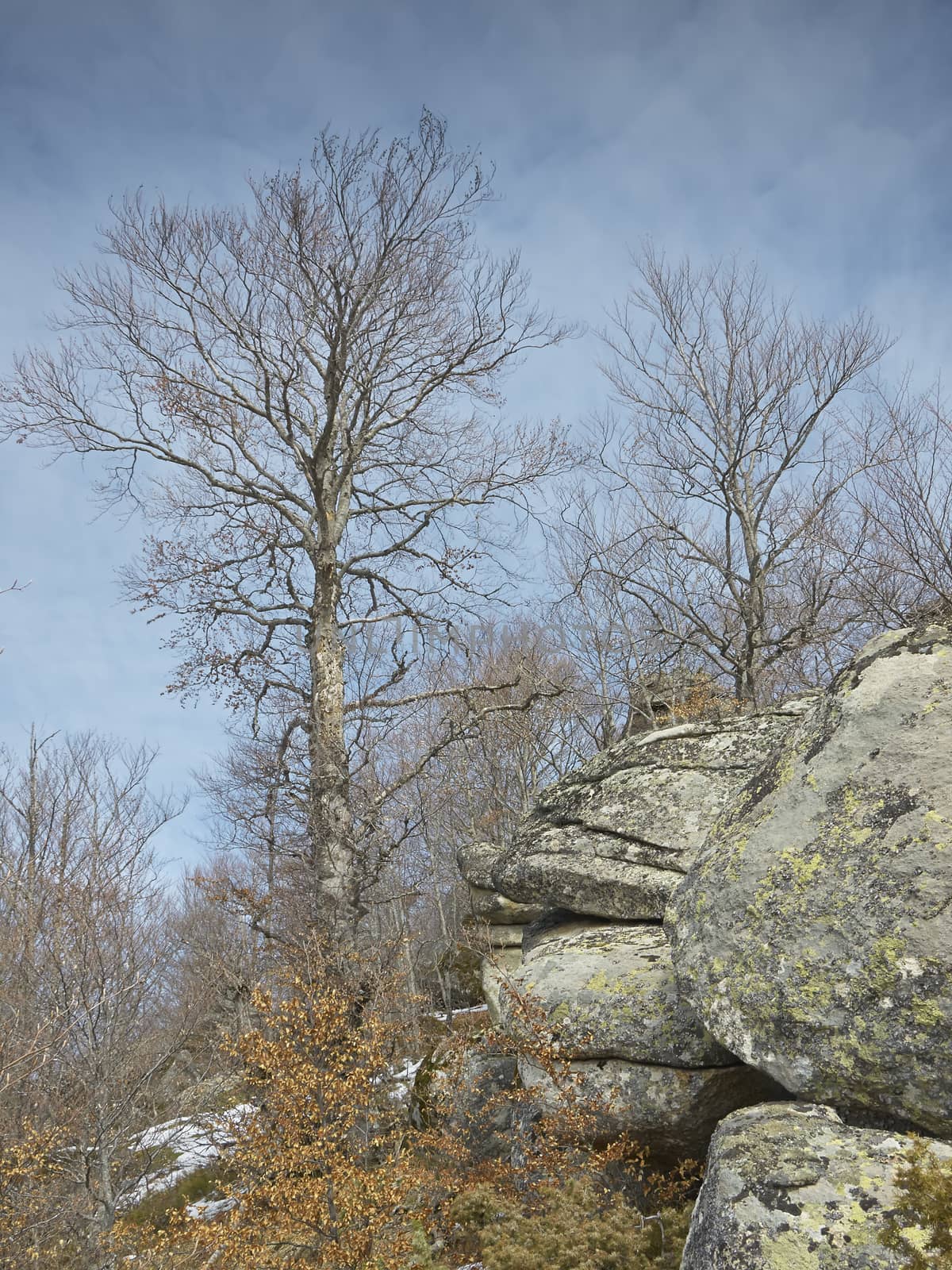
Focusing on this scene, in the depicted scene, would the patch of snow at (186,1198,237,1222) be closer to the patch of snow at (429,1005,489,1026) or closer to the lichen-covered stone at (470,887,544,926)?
the patch of snow at (429,1005,489,1026)

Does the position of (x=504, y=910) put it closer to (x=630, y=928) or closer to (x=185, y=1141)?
(x=185, y=1141)

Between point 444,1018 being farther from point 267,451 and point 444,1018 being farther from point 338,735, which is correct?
point 267,451

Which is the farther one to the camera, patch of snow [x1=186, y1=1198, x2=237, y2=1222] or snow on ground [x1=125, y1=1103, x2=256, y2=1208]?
patch of snow [x1=186, y1=1198, x2=237, y2=1222]

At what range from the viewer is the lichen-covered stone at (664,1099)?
216 inches

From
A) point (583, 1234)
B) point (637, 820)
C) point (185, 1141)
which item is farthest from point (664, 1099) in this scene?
point (185, 1141)

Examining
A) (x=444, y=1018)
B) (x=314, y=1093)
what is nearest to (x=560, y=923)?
(x=314, y=1093)

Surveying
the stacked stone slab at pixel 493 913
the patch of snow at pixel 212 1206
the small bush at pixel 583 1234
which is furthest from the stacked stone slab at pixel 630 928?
the patch of snow at pixel 212 1206

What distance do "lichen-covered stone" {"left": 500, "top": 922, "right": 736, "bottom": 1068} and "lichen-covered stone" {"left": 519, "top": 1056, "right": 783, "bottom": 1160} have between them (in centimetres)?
7

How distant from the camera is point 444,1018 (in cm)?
1703

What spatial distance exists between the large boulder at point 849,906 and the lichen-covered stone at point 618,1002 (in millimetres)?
1044

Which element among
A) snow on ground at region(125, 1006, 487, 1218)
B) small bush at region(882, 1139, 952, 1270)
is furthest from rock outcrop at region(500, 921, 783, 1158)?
snow on ground at region(125, 1006, 487, 1218)

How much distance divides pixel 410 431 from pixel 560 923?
8.96m

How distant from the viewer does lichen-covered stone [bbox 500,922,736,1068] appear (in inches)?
220

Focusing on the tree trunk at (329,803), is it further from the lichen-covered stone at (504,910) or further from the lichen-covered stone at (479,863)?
the lichen-covered stone at (479,863)
